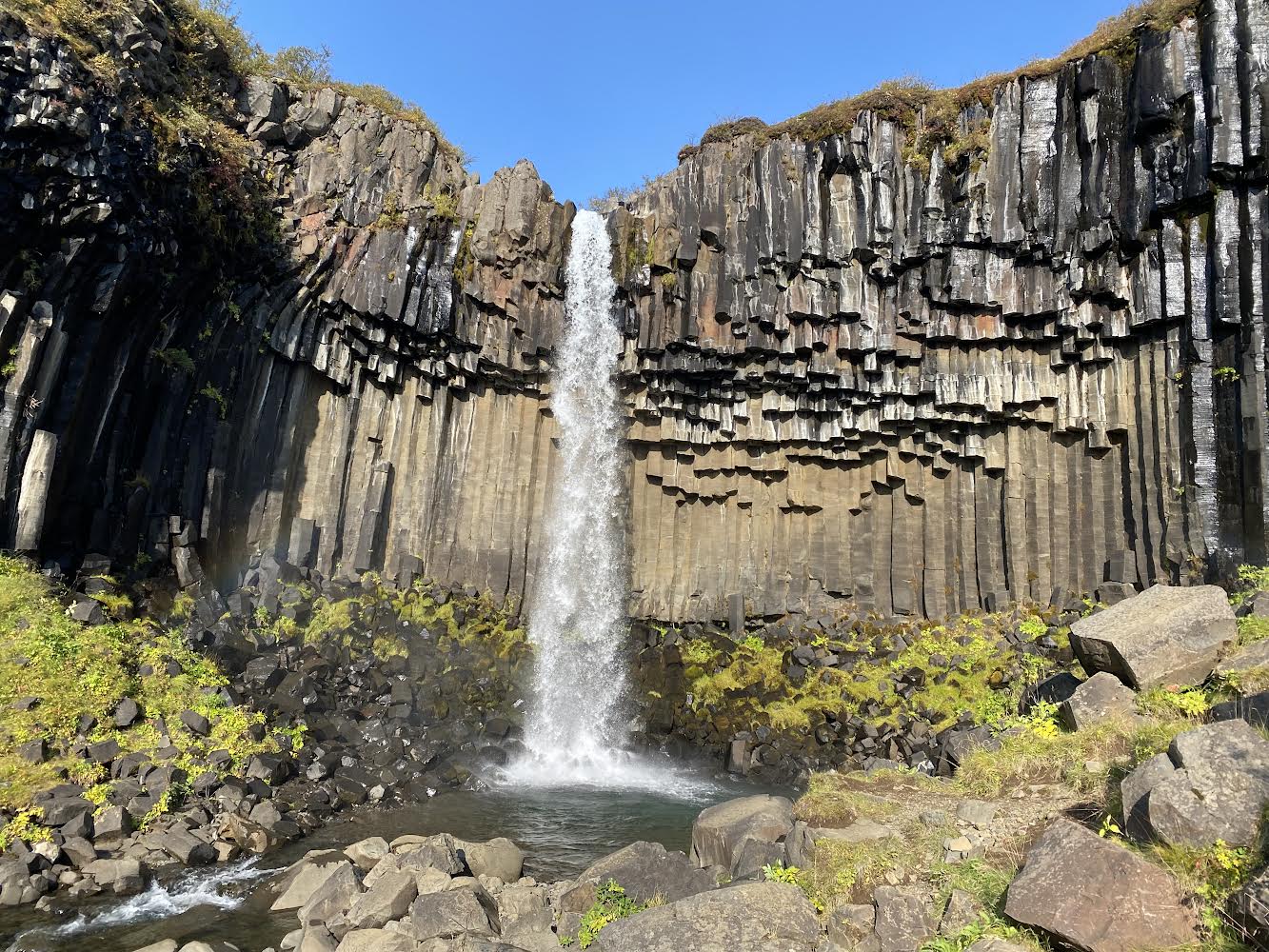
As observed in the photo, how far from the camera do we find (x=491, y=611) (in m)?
17.2

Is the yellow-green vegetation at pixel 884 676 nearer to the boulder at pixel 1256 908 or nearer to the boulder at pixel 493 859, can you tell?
the boulder at pixel 493 859

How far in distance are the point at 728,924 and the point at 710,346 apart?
516 inches

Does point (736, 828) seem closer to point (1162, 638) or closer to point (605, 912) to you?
point (605, 912)

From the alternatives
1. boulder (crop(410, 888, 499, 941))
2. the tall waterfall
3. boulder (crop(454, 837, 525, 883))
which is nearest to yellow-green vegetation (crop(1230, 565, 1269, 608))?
boulder (crop(454, 837, 525, 883))

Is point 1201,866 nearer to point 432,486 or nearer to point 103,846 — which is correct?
point 103,846

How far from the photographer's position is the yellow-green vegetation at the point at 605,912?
Result: 621 centimetres

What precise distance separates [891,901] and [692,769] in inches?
389

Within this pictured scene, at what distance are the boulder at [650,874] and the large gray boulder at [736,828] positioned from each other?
247 mm

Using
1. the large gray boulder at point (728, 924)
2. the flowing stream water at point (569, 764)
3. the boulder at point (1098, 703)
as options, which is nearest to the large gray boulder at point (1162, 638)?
the boulder at point (1098, 703)

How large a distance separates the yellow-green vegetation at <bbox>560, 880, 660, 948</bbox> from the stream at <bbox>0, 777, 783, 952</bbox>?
7.97 feet

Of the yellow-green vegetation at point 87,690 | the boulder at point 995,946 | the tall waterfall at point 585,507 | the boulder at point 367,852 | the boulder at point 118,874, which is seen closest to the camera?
the boulder at point 995,946

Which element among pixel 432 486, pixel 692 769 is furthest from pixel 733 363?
pixel 692 769

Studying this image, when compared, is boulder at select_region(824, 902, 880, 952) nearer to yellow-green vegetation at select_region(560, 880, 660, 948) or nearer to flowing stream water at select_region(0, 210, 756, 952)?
yellow-green vegetation at select_region(560, 880, 660, 948)

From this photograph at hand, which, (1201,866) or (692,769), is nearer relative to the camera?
(1201,866)
